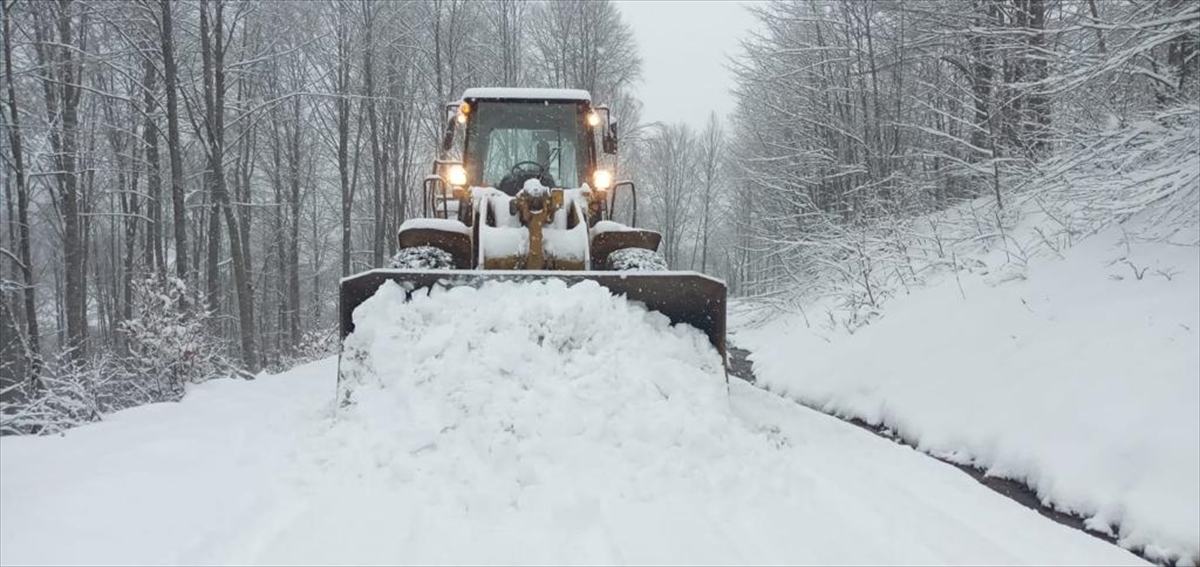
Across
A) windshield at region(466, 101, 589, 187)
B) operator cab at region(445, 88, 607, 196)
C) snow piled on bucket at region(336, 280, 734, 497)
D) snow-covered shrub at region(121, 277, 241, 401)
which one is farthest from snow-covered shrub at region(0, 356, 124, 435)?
windshield at region(466, 101, 589, 187)

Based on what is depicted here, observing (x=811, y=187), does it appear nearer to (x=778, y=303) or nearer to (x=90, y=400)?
(x=778, y=303)

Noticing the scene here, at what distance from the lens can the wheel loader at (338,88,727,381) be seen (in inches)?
186

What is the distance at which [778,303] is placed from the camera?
14023mm

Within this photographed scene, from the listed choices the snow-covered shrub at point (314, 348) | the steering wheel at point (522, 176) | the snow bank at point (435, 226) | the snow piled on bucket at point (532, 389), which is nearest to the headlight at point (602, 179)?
the steering wheel at point (522, 176)

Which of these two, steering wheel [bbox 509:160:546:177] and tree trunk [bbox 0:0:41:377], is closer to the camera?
steering wheel [bbox 509:160:546:177]

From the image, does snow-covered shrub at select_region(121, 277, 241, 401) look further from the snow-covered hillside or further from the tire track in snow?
the tire track in snow

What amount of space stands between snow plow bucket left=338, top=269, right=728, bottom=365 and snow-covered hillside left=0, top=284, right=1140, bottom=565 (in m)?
0.11

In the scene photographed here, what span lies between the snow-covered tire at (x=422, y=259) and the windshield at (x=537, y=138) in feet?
4.54

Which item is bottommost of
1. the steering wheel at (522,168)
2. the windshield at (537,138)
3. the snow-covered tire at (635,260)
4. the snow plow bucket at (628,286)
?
the snow plow bucket at (628,286)

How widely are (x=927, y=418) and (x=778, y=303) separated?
29.4 ft

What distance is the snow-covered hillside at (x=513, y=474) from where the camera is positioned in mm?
2906

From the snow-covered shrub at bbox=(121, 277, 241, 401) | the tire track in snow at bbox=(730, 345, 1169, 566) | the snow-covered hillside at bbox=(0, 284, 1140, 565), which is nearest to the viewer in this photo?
the snow-covered hillside at bbox=(0, 284, 1140, 565)

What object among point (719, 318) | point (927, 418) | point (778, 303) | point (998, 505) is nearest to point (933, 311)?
point (927, 418)

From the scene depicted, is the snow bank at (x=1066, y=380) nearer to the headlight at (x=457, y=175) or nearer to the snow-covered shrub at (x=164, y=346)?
the headlight at (x=457, y=175)
